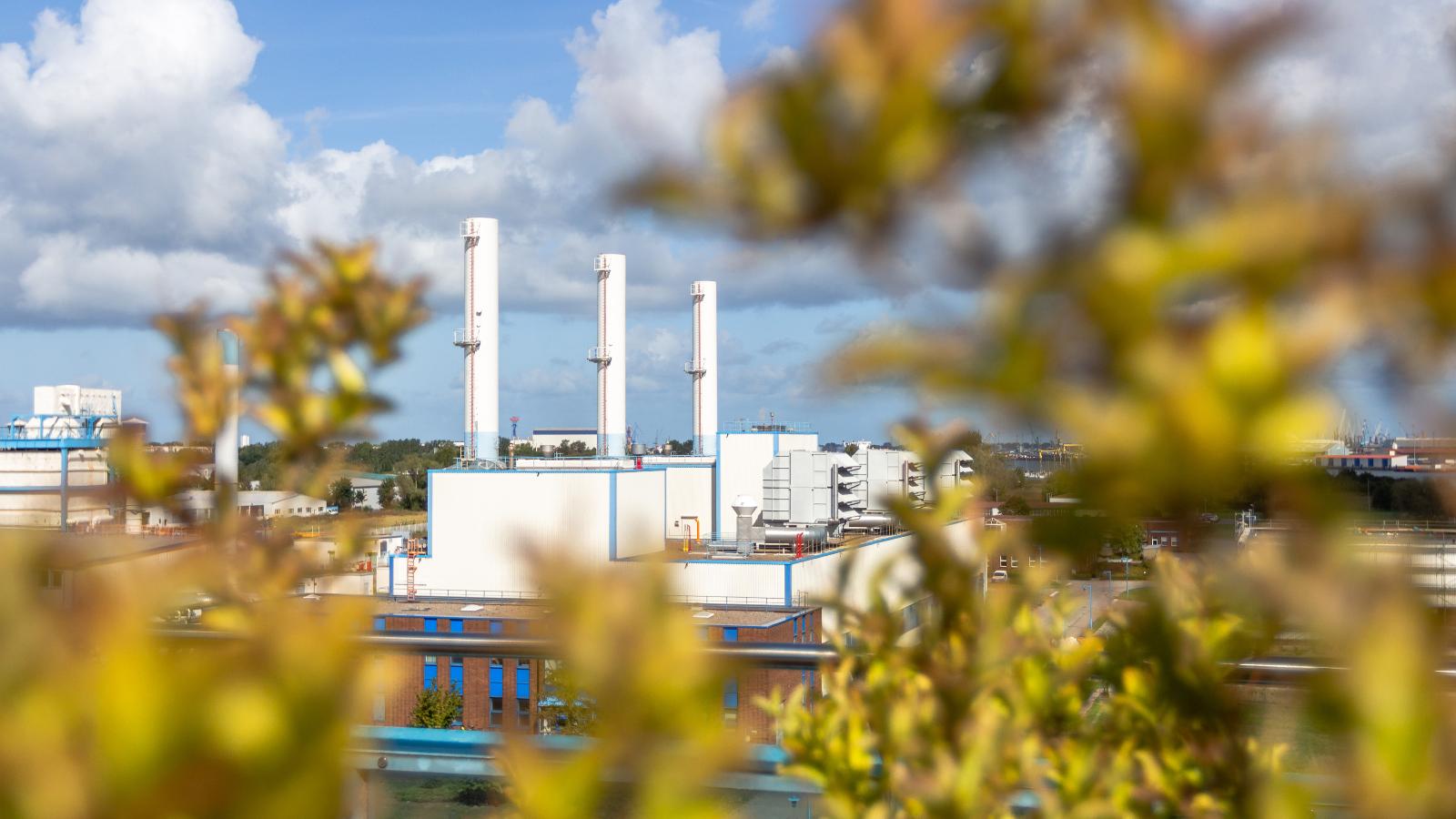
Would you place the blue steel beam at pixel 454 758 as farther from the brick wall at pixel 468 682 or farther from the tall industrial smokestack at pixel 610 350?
the tall industrial smokestack at pixel 610 350

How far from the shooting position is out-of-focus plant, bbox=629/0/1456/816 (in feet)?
1.16

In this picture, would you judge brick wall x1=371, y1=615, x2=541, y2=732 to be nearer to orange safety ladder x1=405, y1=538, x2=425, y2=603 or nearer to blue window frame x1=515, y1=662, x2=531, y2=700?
blue window frame x1=515, y1=662, x2=531, y2=700

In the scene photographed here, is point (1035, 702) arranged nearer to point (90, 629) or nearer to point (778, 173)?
point (778, 173)

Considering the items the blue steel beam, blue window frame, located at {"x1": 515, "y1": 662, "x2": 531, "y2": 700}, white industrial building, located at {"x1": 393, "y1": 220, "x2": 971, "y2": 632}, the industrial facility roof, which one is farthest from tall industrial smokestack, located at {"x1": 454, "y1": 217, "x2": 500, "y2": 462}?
the blue steel beam

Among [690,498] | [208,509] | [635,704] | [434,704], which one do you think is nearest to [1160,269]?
[635,704]

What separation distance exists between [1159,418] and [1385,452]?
32cm

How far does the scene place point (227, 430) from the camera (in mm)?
905

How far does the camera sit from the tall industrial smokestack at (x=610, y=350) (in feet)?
94.3

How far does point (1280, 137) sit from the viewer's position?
15.7 inches

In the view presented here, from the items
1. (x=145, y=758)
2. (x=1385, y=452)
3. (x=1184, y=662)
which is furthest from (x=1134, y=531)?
(x=145, y=758)

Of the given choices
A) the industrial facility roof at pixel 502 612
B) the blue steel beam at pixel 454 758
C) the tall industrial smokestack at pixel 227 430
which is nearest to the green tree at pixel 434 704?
the blue steel beam at pixel 454 758

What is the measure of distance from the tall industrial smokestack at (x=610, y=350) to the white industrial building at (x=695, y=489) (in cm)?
2

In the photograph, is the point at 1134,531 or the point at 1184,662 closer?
the point at 1134,531

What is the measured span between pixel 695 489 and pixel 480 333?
6.31 meters
